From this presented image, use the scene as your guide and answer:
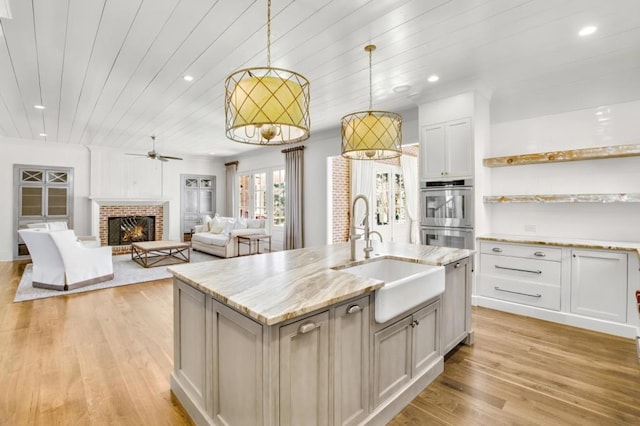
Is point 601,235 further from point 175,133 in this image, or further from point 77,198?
point 77,198

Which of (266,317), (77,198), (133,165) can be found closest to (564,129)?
(266,317)

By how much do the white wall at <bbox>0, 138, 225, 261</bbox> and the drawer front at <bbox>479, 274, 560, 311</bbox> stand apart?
310 inches

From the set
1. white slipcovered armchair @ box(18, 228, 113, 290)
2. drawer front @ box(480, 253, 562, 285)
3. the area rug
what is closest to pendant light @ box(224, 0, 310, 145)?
drawer front @ box(480, 253, 562, 285)

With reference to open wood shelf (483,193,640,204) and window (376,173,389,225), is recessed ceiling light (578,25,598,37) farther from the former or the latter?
window (376,173,389,225)

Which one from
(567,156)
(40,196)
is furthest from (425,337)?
(40,196)

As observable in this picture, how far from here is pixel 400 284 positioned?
1.67 metres

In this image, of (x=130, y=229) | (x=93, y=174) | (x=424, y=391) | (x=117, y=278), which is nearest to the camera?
(x=424, y=391)

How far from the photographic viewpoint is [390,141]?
2398mm

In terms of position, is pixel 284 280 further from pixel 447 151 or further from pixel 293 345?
pixel 447 151

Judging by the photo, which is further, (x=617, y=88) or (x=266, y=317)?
(x=617, y=88)

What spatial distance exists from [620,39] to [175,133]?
6.55 m

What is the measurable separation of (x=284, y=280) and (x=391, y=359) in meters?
0.79

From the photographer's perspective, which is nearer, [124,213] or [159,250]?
[159,250]

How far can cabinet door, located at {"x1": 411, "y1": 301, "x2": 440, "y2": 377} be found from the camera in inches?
77.4
